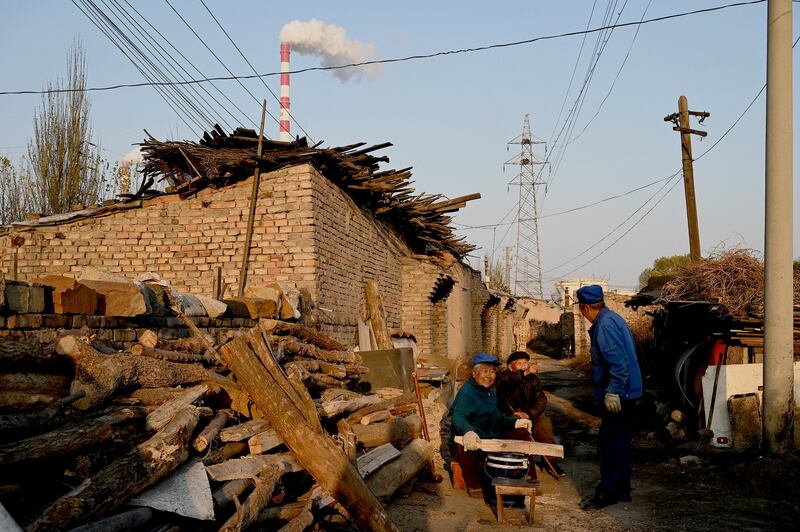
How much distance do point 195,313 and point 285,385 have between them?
2.04 m

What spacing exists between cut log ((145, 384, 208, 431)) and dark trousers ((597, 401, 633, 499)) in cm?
344

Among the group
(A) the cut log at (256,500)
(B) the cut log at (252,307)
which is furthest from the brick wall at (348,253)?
(A) the cut log at (256,500)

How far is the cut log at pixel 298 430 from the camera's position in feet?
14.9

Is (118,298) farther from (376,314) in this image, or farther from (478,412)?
(376,314)

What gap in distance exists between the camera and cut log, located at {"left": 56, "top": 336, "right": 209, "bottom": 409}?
425 cm

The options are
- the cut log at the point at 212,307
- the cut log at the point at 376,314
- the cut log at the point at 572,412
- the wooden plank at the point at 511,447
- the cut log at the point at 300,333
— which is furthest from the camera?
the cut log at the point at 376,314

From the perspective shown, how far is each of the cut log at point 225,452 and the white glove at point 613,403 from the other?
304 cm

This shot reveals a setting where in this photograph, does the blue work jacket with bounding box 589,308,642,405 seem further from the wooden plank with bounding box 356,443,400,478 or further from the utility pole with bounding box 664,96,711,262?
the utility pole with bounding box 664,96,711,262

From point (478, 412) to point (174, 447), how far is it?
3.20 meters

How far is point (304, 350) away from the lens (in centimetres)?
766

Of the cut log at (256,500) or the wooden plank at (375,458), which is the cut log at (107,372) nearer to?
the cut log at (256,500)

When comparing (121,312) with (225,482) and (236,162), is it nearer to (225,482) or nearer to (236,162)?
(225,482)

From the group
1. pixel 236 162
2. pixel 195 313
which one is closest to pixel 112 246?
pixel 236 162

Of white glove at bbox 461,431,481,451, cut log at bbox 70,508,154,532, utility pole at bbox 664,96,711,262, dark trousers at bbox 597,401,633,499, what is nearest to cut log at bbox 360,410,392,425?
white glove at bbox 461,431,481,451
